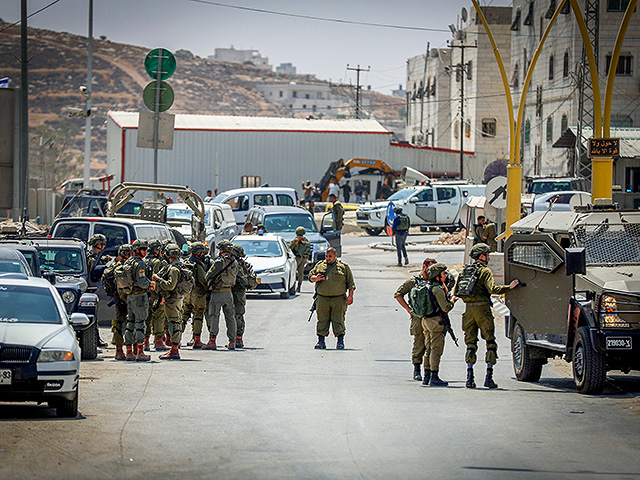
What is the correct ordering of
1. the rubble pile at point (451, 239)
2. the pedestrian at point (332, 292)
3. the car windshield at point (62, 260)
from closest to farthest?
the pedestrian at point (332, 292) → the car windshield at point (62, 260) → the rubble pile at point (451, 239)

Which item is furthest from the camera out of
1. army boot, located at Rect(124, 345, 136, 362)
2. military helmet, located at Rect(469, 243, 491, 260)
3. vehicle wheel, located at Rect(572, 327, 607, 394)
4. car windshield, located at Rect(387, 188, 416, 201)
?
car windshield, located at Rect(387, 188, 416, 201)

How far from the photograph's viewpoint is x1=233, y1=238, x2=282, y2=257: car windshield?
926 inches

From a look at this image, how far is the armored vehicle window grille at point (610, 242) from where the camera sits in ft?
39.7

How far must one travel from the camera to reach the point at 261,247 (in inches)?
938

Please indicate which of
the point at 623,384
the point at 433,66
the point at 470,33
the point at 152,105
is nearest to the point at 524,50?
the point at 470,33

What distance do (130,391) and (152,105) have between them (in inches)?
466

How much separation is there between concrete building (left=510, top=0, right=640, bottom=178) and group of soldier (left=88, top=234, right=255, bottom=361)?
32608 mm

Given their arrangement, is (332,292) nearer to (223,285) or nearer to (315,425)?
(223,285)

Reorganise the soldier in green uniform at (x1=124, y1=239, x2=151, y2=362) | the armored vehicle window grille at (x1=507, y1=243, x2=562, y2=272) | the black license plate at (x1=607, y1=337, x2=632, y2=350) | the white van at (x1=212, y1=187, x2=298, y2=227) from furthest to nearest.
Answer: the white van at (x1=212, y1=187, x2=298, y2=227) < the soldier in green uniform at (x1=124, y1=239, x2=151, y2=362) < the armored vehicle window grille at (x1=507, y1=243, x2=562, y2=272) < the black license plate at (x1=607, y1=337, x2=632, y2=350)

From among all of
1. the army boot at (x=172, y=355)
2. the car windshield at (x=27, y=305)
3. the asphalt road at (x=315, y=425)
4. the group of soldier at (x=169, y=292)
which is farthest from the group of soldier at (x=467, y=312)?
the car windshield at (x=27, y=305)

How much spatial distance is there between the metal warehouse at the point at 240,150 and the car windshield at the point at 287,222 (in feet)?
87.4

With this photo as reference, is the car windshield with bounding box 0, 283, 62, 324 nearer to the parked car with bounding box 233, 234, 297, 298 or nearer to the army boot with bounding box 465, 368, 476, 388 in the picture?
the army boot with bounding box 465, 368, 476, 388

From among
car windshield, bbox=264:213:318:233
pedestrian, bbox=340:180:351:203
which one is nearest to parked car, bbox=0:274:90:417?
car windshield, bbox=264:213:318:233

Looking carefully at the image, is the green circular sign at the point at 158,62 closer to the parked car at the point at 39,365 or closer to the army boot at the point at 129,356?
the army boot at the point at 129,356
